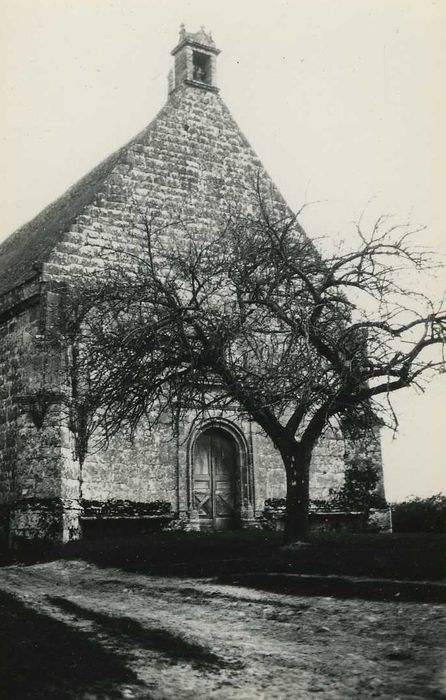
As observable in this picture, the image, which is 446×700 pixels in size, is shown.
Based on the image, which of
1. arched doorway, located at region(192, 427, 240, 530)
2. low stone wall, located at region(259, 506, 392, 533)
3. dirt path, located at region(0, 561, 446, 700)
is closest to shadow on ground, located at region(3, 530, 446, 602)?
dirt path, located at region(0, 561, 446, 700)

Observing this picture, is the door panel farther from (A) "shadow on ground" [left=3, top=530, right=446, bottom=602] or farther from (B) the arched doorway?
(A) "shadow on ground" [left=3, top=530, right=446, bottom=602]

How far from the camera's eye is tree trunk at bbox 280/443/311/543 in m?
11.2

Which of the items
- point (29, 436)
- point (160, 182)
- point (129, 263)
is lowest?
point (29, 436)

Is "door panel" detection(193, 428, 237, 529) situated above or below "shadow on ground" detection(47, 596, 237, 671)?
above

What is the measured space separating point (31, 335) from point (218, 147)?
6.55 meters

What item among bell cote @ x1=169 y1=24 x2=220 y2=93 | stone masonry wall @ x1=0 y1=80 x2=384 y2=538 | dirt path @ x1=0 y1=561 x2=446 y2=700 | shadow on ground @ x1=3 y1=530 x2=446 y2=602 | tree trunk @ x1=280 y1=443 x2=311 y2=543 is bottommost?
dirt path @ x1=0 y1=561 x2=446 y2=700

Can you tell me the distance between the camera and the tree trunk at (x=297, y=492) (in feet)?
36.7

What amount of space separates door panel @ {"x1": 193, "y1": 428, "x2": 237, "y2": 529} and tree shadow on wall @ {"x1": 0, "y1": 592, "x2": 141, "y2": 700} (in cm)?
905

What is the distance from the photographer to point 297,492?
36.9ft

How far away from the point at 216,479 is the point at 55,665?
35.6ft

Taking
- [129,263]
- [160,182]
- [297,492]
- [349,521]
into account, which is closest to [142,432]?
[129,263]

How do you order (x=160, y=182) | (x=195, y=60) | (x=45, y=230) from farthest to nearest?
(x=195, y=60)
(x=45, y=230)
(x=160, y=182)

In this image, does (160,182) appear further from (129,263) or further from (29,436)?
(29,436)

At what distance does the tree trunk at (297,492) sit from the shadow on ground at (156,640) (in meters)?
4.44
